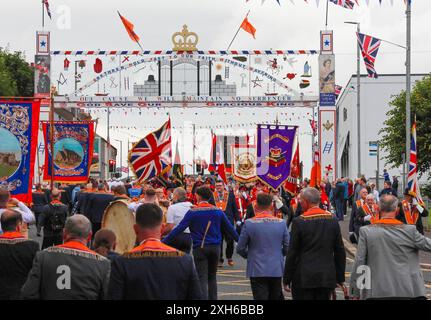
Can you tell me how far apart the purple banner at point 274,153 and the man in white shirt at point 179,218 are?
6830 millimetres

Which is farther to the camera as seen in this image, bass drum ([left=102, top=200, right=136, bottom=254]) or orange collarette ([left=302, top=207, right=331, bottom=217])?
bass drum ([left=102, top=200, right=136, bottom=254])

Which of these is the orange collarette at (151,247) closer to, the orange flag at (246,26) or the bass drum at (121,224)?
the bass drum at (121,224)

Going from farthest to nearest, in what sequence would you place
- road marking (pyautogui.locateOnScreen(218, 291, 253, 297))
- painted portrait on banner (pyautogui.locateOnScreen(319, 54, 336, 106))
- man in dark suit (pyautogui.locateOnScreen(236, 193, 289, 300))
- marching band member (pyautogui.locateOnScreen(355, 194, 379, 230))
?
painted portrait on banner (pyautogui.locateOnScreen(319, 54, 336, 106))
marching band member (pyautogui.locateOnScreen(355, 194, 379, 230))
road marking (pyautogui.locateOnScreen(218, 291, 253, 297))
man in dark suit (pyautogui.locateOnScreen(236, 193, 289, 300))

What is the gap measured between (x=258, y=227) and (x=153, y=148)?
12735mm

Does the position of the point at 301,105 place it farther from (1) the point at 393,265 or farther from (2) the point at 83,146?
(1) the point at 393,265

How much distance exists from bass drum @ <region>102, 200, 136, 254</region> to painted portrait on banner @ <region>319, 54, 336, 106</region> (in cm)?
3421

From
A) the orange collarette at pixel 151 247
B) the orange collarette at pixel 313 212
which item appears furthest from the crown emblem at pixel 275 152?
the orange collarette at pixel 151 247

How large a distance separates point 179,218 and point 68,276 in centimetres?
651

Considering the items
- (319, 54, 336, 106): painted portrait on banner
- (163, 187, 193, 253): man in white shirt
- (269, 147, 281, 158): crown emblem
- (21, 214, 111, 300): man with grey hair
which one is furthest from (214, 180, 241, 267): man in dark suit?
(319, 54, 336, 106): painted portrait on banner

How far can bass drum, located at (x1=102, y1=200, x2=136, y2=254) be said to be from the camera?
12406 mm

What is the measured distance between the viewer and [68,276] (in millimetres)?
7062

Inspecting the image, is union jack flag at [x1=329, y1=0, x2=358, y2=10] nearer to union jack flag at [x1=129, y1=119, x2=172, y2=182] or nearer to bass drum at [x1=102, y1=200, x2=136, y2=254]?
union jack flag at [x1=129, y1=119, x2=172, y2=182]

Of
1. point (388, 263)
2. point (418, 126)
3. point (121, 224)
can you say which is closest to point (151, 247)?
point (388, 263)
